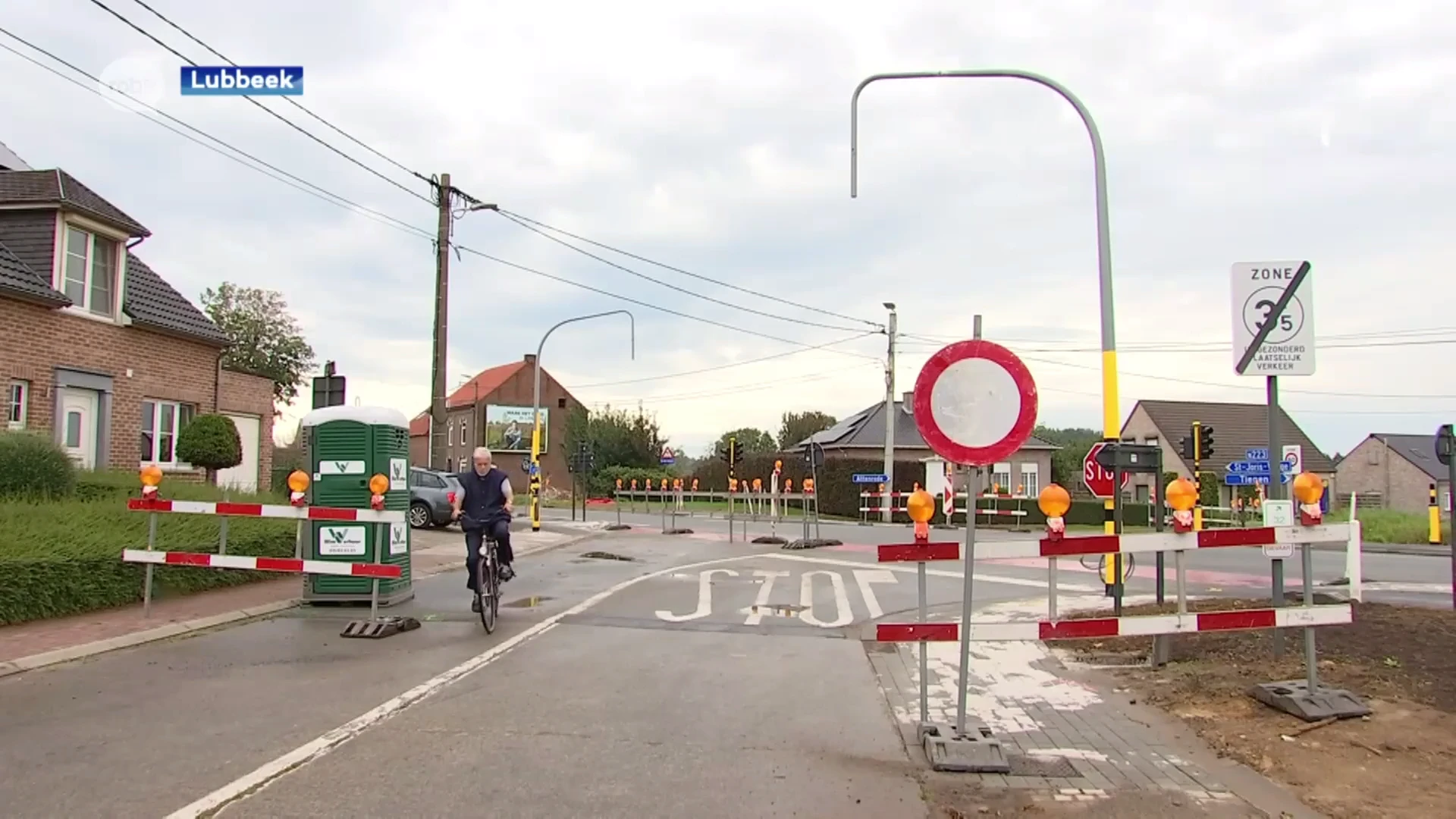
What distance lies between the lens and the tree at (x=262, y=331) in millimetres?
59000

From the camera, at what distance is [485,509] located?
31.0 ft

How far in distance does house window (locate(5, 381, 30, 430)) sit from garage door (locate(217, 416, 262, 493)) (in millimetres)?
6547

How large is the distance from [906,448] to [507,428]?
101 ft

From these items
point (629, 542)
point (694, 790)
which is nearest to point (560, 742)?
point (694, 790)

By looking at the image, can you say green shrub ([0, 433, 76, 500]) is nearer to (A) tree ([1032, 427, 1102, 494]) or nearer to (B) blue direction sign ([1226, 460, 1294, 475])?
(B) blue direction sign ([1226, 460, 1294, 475])

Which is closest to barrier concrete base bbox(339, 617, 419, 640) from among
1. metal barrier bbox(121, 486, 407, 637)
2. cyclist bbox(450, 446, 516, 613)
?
metal barrier bbox(121, 486, 407, 637)

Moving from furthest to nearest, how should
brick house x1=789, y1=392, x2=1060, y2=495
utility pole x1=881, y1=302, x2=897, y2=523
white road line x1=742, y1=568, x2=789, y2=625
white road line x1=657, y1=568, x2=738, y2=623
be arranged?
brick house x1=789, y1=392, x2=1060, y2=495
utility pole x1=881, y1=302, x2=897, y2=523
white road line x1=742, y1=568, x2=789, y2=625
white road line x1=657, y1=568, x2=738, y2=623

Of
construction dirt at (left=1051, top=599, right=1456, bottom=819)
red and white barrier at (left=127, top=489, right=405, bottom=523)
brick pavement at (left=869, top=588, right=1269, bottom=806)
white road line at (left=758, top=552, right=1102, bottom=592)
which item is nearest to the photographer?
construction dirt at (left=1051, top=599, right=1456, bottom=819)

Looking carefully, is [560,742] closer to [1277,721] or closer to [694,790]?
[694,790]

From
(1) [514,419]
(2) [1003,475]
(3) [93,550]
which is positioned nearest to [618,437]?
(1) [514,419]

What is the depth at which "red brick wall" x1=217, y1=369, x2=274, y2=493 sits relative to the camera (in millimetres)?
21703

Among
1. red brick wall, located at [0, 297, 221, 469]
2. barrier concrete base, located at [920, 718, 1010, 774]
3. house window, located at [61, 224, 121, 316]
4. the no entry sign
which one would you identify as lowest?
barrier concrete base, located at [920, 718, 1010, 774]

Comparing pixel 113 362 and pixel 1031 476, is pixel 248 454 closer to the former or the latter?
pixel 113 362

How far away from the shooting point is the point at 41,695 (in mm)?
6242
